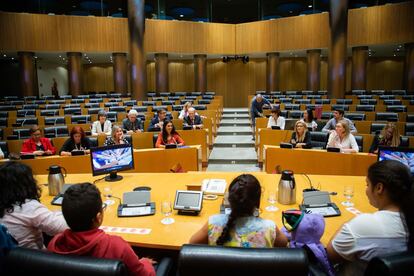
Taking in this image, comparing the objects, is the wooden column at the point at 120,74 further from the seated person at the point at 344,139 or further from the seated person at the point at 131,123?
the seated person at the point at 344,139

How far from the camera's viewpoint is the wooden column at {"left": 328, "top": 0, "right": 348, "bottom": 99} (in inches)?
468

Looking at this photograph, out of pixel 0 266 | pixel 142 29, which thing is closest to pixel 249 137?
pixel 142 29

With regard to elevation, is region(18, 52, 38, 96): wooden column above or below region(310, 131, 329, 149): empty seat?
above

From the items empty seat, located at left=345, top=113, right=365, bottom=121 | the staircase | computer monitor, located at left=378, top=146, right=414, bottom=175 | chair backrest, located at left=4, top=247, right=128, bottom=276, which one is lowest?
the staircase

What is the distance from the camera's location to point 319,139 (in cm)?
564

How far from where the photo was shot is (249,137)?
9.08 meters

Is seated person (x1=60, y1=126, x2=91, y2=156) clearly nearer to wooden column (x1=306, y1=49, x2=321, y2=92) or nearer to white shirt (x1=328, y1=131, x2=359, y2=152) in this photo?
white shirt (x1=328, y1=131, x2=359, y2=152)

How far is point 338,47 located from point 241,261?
40.2 ft

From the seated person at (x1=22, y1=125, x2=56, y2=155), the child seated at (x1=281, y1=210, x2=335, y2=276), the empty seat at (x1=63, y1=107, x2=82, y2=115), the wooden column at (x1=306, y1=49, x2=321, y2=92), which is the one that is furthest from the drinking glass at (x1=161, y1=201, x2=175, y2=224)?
the wooden column at (x1=306, y1=49, x2=321, y2=92)

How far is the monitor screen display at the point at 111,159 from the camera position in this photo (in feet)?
11.2

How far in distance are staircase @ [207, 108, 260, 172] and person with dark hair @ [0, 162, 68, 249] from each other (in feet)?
16.0

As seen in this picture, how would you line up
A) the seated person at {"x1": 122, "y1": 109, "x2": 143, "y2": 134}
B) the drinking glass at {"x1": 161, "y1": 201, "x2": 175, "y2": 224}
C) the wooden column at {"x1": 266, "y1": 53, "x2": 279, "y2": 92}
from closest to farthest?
the drinking glass at {"x1": 161, "y1": 201, "x2": 175, "y2": 224}
the seated person at {"x1": 122, "y1": 109, "x2": 143, "y2": 134}
the wooden column at {"x1": 266, "y1": 53, "x2": 279, "y2": 92}

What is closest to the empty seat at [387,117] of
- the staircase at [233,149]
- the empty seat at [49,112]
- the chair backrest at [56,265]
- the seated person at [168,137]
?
the staircase at [233,149]

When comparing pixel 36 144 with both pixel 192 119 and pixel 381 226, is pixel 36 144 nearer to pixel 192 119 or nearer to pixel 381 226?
pixel 192 119
